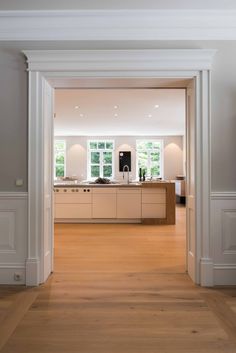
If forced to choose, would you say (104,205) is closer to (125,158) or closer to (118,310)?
(118,310)

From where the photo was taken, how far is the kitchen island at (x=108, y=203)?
7.03 metres

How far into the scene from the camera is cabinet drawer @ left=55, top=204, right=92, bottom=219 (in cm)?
708

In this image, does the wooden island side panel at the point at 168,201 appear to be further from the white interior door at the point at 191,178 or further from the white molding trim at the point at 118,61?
the white molding trim at the point at 118,61

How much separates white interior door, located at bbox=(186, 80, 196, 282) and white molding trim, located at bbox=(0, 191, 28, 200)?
185 centimetres

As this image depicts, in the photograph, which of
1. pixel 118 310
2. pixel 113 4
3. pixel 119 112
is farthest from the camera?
pixel 119 112

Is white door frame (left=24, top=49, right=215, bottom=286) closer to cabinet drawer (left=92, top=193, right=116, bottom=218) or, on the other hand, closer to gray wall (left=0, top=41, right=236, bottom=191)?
gray wall (left=0, top=41, right=236, bottom=191)

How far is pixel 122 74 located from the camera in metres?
3.23

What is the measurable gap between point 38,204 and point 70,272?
Result: 3.20 ft

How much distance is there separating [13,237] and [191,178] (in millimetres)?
2090

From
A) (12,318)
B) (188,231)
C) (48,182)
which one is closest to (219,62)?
(188,231)

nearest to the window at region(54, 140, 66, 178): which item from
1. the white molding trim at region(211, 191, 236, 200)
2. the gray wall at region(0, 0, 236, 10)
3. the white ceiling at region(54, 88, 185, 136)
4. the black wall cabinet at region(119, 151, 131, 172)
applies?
the white ceiling at region(54, 88, 185, 136)

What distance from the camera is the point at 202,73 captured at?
3.19 m

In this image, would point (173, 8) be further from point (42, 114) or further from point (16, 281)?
point (16, 281)

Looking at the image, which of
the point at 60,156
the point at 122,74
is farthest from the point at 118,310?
the point at 60,156
